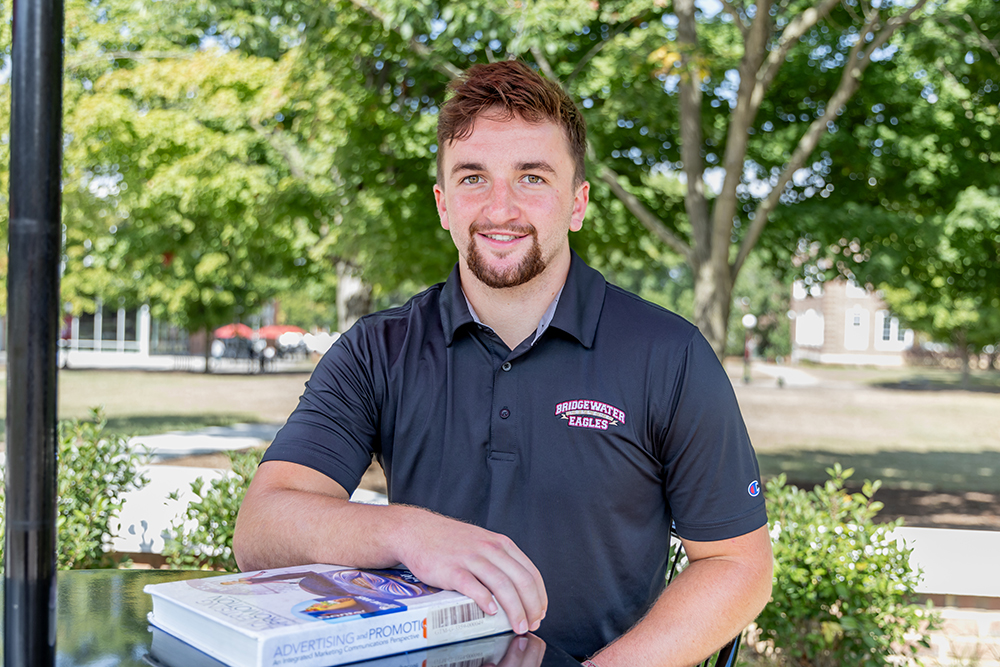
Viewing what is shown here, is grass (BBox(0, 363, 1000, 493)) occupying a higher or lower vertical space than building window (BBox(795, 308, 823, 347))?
lower

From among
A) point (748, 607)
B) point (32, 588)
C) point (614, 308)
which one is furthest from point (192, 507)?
point (32, 588)

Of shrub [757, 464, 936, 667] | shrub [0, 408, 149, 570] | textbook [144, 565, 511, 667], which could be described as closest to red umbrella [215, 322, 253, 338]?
shrub [0, 408, 149, 570]

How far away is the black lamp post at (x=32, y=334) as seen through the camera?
3.32 feet

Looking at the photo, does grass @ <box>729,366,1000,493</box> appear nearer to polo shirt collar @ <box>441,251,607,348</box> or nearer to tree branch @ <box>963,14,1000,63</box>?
tree branch @ <box>963,14,1000,63</box>

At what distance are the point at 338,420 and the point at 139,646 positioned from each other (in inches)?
29.8

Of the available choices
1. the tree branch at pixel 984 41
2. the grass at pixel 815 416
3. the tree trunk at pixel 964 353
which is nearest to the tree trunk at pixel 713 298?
the tree branch at pixel 984 41

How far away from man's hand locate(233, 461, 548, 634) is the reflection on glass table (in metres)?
0.06

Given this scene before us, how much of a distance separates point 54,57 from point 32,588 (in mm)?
616

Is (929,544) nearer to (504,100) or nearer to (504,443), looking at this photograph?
(504,443)

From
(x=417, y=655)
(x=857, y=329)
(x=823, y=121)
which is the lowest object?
(x=857, y=329)

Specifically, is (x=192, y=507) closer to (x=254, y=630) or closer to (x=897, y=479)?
(x=254, y=630)

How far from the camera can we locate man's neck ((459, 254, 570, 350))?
222 cm

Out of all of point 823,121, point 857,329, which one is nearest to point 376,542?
point 823,121

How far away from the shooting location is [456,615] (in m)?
1.32
